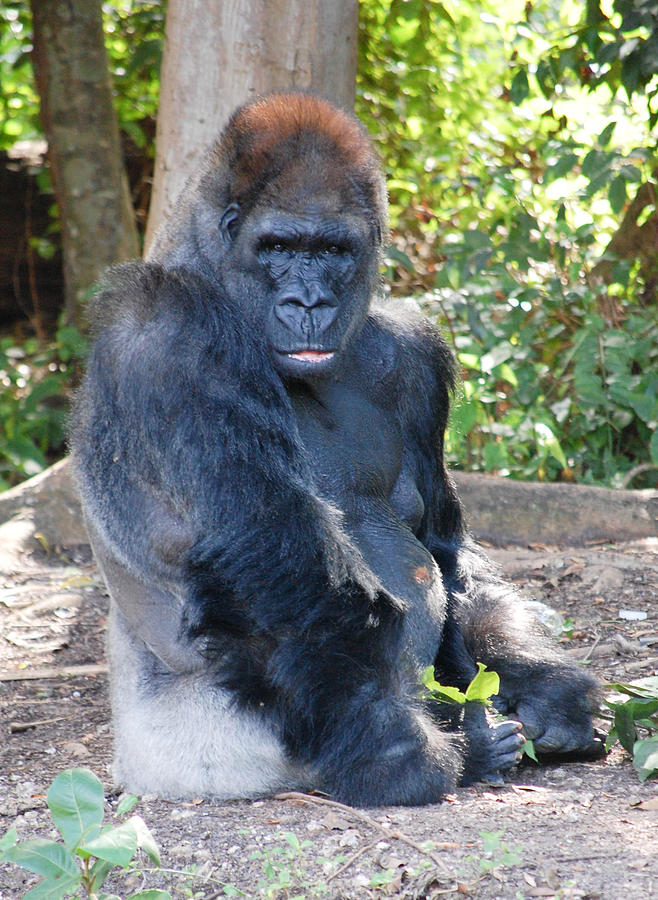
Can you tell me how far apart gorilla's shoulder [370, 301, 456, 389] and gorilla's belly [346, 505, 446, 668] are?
0.49 m

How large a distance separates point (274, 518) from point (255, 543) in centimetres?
8

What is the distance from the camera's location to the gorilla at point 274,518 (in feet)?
8.85

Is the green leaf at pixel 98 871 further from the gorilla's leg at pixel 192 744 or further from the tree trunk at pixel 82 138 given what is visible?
the tree trunk at pixel 82 138

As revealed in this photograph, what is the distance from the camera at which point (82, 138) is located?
6.89 metres

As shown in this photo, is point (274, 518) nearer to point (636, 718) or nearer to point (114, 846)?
point (114, 846)

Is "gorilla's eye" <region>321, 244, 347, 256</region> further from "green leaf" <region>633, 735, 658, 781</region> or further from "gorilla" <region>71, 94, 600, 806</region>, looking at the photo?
"green leaf" <region>633, 735, 658, 781</region>

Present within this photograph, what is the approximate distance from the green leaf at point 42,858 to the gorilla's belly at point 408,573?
123 centimetres

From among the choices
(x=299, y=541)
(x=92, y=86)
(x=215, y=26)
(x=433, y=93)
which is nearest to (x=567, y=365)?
(x=433, y=93)

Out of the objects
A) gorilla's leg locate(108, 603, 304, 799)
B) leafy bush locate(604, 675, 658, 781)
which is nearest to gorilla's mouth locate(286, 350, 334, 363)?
gorilla's leg locate(108, 603, 304, 799)

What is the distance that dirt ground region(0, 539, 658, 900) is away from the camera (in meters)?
2.15

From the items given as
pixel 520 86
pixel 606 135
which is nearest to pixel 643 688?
pixel 606 135

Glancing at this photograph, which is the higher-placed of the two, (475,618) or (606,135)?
(606,135)

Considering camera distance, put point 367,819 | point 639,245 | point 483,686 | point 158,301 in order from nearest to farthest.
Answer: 1. point 367,819
2. point 158,301
3. point 483,686
4. point 639,245

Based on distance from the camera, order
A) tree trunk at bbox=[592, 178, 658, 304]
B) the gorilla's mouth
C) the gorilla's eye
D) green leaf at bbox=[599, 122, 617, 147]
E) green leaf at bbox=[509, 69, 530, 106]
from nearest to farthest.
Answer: the gorilla's mouth
the gorilla's eye
green leaf at bbox=[599, 122, 617, 147]
green leaf at bbox=[509, 69, 530, 106]
tree trunk at bbox=[592, 178, 658, 304]
